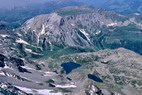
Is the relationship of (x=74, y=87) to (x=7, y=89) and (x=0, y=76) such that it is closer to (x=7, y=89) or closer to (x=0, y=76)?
(x=0, y=76)

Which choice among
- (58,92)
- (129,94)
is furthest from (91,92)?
(129,94)

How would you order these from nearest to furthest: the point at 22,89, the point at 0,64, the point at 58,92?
the point at 22,89, the point at 58,92, the point at 0,64

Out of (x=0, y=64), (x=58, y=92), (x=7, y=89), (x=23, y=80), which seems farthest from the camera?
(x=0, y=64)

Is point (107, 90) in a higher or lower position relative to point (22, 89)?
lower

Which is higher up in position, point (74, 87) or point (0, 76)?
point (0, 76)

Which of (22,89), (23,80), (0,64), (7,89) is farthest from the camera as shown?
(0,64)

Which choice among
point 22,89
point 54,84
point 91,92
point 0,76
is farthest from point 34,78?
point 91,92

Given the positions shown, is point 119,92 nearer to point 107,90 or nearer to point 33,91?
point 107,90

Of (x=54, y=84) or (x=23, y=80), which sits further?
(x=54, y=84)

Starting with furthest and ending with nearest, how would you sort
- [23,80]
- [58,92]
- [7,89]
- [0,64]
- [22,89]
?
[0,64], [23,80], [58,92], [22,89], [7,89]
